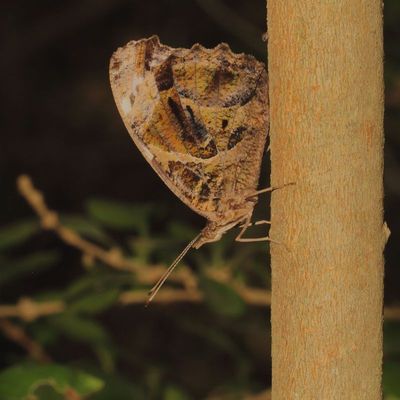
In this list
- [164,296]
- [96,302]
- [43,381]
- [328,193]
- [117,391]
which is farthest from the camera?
[164,296]

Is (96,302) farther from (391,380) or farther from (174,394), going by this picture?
(391,380)

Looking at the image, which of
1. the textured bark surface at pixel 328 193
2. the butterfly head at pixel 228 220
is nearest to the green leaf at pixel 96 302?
the butterfly head at pixel 228 220

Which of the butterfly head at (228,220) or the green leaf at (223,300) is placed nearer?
the butterfly head at (228,220)

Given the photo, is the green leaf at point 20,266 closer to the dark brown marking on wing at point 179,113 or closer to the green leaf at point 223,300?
the green leaf at point 223,300

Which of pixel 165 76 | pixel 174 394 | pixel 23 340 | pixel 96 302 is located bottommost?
pixel 174 394

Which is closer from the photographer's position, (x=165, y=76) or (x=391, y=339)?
(x=165, y=76)

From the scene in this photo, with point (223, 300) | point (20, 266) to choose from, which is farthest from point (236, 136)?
point (20, 266)

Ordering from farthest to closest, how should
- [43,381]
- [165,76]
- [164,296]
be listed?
[164,296] → [43,381] → [165,76]
